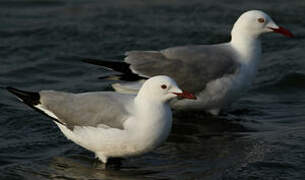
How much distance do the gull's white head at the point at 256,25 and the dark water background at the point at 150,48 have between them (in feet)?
3.63

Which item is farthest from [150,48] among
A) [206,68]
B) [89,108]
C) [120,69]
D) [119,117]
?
[119,117]

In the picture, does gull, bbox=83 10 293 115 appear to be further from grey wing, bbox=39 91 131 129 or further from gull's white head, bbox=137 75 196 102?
gull's white head, bbox=137 75 196 102

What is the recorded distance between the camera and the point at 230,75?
8.85m

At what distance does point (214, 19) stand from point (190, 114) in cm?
495

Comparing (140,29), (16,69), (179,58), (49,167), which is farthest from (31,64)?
(49,167)

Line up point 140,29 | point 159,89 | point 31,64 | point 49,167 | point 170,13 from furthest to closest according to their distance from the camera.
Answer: point 170,13, point 140,29, point 31,64, point 49,167, point 159,89

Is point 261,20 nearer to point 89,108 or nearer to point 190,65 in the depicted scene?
point 190,65

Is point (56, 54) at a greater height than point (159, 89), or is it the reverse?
point (159, 89)

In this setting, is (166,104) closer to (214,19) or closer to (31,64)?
(31,64)

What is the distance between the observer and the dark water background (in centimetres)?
753

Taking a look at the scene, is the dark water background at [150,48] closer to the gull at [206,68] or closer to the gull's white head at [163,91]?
the gull at [206,68]

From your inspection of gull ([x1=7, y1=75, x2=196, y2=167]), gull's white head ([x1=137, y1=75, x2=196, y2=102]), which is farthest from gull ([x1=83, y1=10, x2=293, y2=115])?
gull's white head ([x1=137, y1=75, x2=196, y2=102])

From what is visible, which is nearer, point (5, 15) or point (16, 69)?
point (16, 69)

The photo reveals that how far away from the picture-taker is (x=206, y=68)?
888 centimetres
